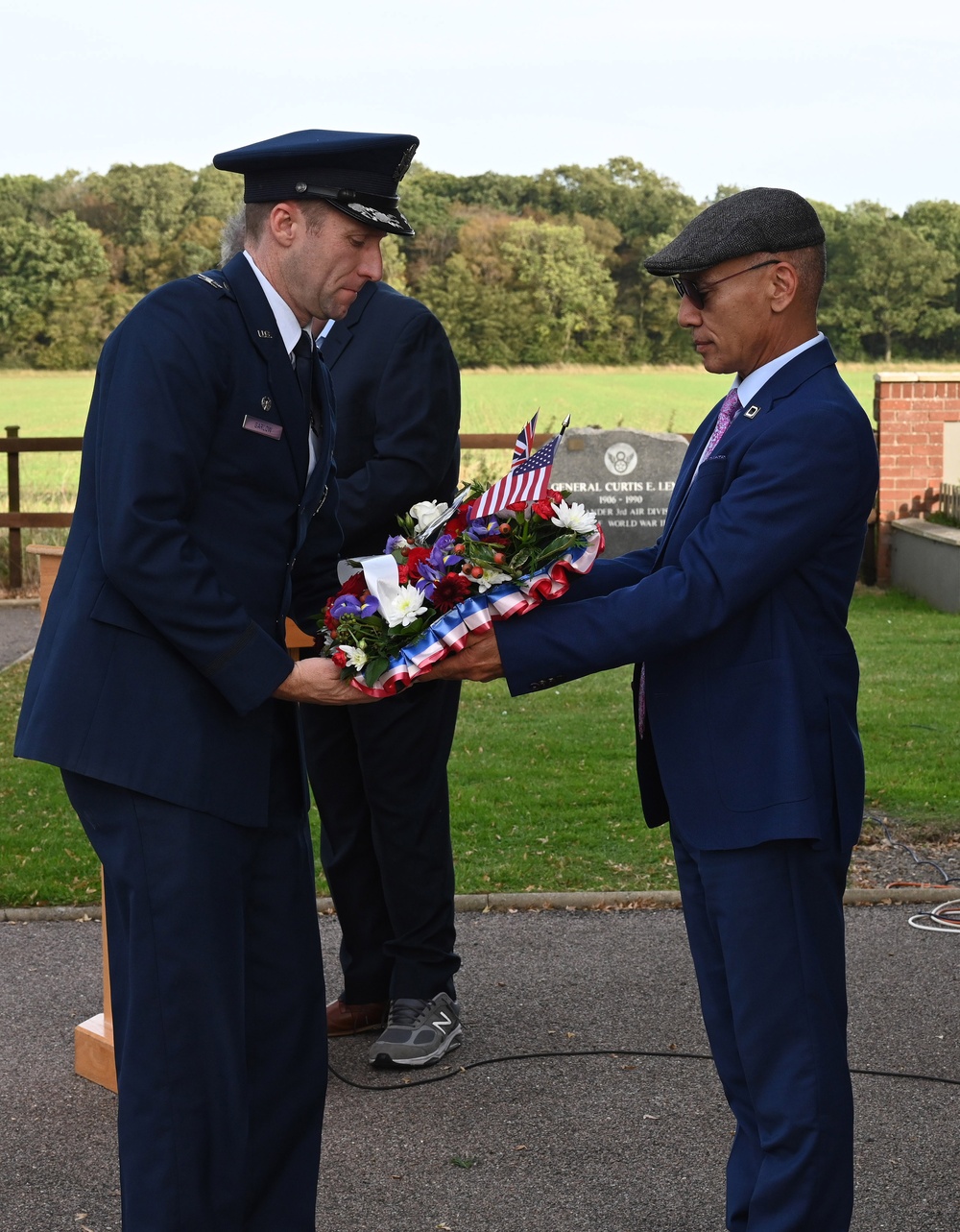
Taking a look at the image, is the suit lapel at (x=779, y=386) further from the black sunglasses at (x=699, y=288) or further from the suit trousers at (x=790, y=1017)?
the suit trousers at (x=790, y=1017)

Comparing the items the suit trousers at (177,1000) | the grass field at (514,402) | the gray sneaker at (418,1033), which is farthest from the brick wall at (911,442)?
the suit trousers at (177,1000)

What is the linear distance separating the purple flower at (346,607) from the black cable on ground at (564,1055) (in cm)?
184

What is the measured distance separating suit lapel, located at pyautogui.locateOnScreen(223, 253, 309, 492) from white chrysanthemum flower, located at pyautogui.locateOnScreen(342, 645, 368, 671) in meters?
0.36

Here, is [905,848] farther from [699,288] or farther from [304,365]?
[304,365]

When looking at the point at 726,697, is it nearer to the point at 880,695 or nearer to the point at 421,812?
the point at 421,812

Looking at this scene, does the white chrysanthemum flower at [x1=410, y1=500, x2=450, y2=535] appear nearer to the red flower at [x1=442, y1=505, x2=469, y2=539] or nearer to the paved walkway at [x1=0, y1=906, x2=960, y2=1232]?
the red flower at [x1=442, y1=505, x2=469, y2=539]

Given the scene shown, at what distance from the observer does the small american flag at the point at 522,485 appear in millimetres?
2795

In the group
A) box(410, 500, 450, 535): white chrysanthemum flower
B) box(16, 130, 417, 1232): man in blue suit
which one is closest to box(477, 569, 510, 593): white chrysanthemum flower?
box(410, 500, 450, 535): white chrysanthemum flower

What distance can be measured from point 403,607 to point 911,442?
14.3 metres

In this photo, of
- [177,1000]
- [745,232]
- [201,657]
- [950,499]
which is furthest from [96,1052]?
[950,499]

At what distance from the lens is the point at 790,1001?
2.71 metres

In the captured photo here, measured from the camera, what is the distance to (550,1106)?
13.0ft

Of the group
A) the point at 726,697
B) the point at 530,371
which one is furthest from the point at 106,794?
the point at 530,371

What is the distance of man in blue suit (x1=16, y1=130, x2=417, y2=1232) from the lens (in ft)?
8.37
